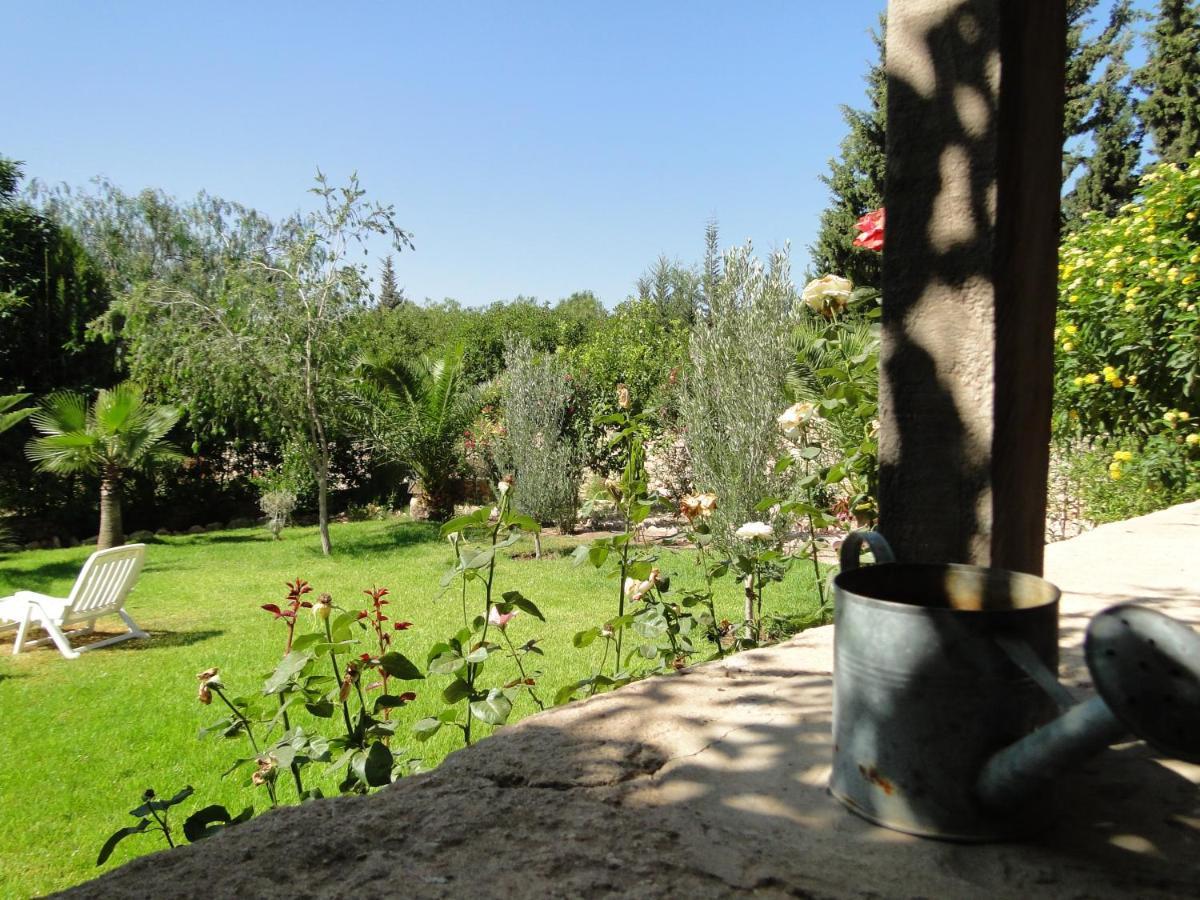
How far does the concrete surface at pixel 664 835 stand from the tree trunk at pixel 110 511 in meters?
11.8

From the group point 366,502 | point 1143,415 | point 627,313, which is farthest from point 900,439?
point 627,313

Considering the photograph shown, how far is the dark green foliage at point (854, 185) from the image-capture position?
19.3 metres

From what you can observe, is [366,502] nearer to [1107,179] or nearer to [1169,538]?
[1169,538]

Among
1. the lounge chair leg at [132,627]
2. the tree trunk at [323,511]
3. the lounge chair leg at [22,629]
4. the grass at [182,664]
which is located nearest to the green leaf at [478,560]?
the grass at [182,664]

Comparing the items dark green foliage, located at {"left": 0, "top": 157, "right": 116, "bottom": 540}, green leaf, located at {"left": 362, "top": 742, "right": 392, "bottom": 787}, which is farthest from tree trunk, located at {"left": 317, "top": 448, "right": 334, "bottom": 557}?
green leaf, located at {"left": 362, "top": 742, "right": 392, "bottom": 787}

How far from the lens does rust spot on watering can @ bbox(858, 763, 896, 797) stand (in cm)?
114

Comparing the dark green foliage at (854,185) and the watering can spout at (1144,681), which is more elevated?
the dark green foliage at (854,185)

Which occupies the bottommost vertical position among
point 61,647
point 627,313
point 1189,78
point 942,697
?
point 61,647

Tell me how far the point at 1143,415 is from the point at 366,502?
12.4 metres

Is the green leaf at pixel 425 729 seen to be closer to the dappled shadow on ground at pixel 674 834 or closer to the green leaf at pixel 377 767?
the green leaf at pixel 377 767

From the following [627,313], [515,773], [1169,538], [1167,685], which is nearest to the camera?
[1167,685]

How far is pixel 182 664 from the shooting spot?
6.49m

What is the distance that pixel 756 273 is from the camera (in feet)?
27.1

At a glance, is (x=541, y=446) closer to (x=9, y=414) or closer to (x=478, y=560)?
(x=9, y=414)
